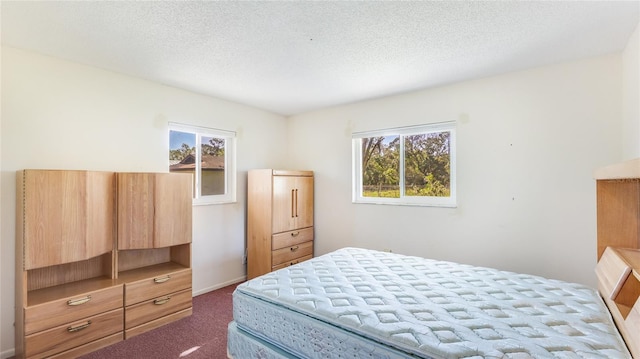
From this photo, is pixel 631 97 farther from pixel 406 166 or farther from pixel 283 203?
pixel 283 203

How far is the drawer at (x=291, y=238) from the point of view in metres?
3.54

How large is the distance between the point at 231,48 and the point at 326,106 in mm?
1930

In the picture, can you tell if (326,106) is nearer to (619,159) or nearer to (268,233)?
(268,233)

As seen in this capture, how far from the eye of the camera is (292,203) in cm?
379

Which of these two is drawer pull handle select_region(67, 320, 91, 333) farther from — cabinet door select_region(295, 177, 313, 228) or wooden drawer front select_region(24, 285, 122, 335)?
cabinet door select_region(295, 177, 313, 228)

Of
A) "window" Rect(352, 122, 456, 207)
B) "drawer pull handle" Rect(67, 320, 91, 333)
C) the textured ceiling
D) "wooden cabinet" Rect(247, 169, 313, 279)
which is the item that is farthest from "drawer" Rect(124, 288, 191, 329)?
"window" Rect(352, 122, 456, 207)

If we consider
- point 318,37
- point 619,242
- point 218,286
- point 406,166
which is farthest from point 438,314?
point 218,286

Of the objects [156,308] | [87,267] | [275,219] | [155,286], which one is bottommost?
[156,308]

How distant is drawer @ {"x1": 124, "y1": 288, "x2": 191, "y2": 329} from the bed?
117cm

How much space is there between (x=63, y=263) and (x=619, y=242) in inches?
145

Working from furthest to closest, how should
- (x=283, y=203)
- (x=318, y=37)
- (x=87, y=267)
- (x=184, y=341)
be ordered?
1. (x=283, y=203)
2. (x=87, y=267)
3. (x=184, y=341)
4. (x=318, y=37)

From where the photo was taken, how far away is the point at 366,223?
368cm

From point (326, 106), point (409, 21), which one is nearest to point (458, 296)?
point (409, 21)

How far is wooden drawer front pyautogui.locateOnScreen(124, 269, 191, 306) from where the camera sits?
244 centimetres
